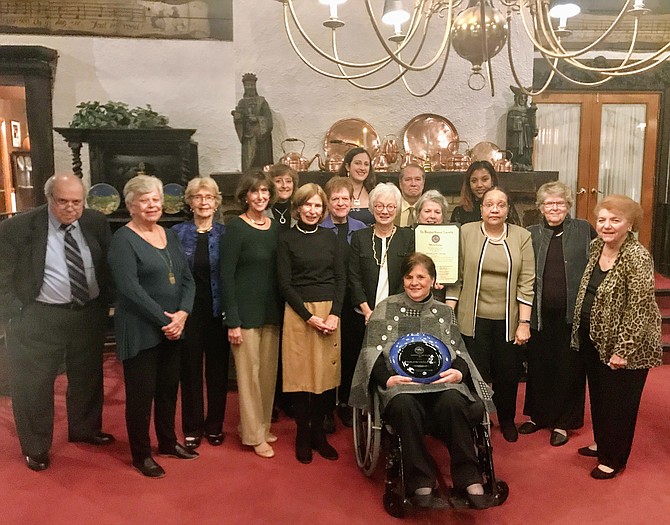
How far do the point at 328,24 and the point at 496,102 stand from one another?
443 centimetres

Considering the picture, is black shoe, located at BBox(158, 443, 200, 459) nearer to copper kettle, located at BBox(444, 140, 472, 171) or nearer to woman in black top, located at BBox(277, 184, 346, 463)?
woman in black top, located at BBox(277, 184, 346, 463)

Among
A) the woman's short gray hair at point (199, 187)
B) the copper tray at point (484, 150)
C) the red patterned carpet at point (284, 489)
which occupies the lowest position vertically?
the red patterned carpet at point (284, 489)

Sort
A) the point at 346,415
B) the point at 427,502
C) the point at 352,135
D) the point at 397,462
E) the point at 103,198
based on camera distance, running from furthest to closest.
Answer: the point at 352,135, the point at 103,198, the point at 346,415, the point at 397,462, the point at 427,502

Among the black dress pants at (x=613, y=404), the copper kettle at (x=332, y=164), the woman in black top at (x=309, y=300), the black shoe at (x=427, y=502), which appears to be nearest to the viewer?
the black shoe at (x=427, y=502)

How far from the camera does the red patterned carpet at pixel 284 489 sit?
2447 millimetres

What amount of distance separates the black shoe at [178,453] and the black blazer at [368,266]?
3.74ft

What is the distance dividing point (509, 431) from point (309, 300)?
1.37 meters

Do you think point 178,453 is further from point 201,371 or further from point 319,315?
point 319,315

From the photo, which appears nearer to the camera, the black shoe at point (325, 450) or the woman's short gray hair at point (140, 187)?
the woman's short gray hair at point (140, 187)

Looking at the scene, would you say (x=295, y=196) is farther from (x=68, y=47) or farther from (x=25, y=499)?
(x=68, y=47)

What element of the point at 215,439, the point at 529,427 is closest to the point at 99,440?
the point at 215,439

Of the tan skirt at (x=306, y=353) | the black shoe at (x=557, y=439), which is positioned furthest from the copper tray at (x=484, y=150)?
the tan skirt at (x=306, y=353)

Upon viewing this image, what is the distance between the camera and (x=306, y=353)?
2865 mm

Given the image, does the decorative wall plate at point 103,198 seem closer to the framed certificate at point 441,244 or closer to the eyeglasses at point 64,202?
the eyeglasses at point 64,202
